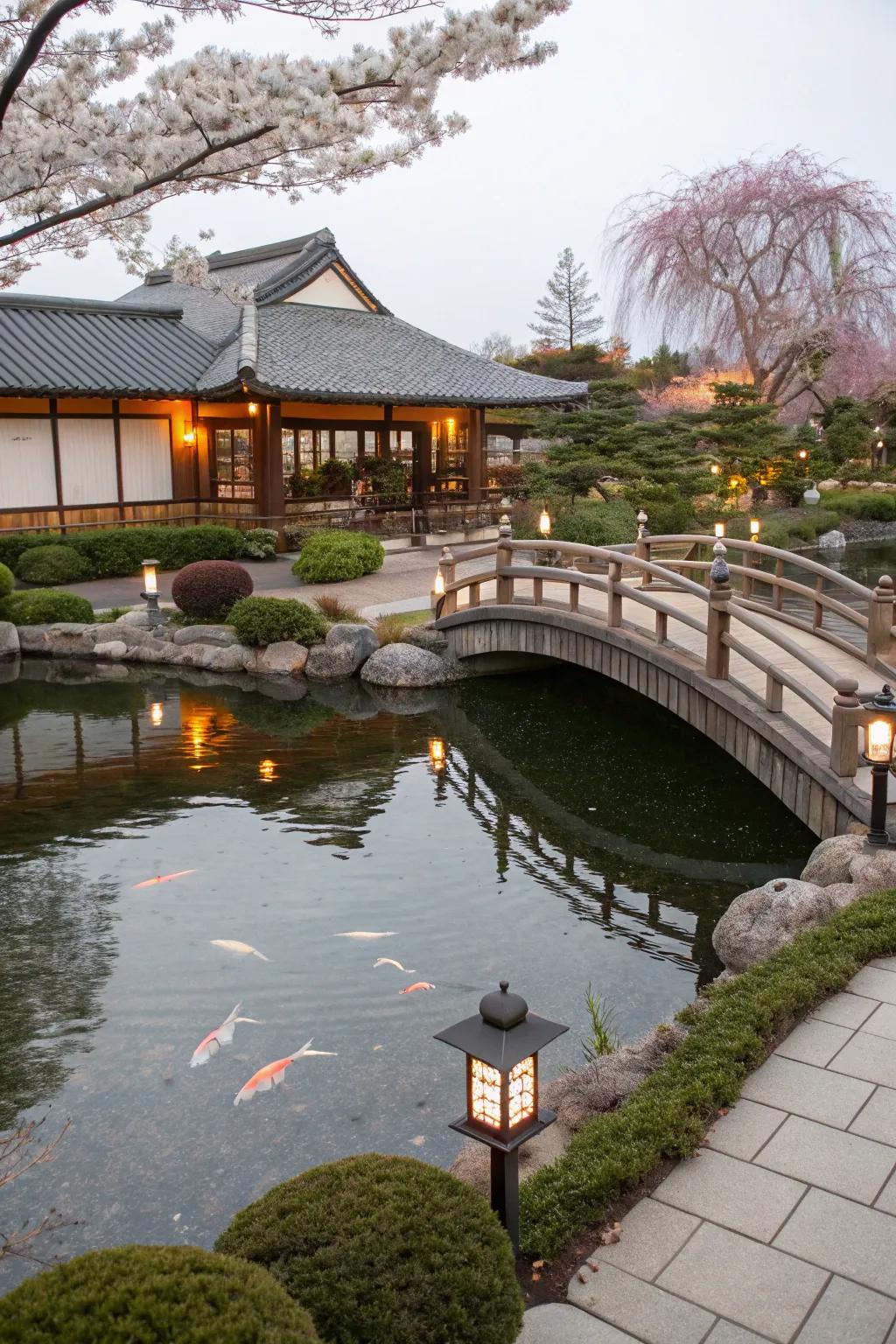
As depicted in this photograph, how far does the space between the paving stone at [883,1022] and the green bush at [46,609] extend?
1436cm

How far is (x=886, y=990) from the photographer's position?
5414 millimetres

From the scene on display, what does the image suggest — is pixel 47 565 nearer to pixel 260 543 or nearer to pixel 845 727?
pixel 260 543

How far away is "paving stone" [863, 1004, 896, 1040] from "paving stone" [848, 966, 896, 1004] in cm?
8

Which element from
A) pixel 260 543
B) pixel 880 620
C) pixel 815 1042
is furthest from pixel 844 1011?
pixel 260 543

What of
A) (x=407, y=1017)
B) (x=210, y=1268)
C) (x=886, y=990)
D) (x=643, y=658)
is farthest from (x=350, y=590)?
(x=210, y=1268)

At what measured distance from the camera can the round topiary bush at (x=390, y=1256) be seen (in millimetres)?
2889

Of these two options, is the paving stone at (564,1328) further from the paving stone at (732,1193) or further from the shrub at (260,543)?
the shrub at (260,543)

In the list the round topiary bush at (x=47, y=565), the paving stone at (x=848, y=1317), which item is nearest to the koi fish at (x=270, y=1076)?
the paving stone at (x=848, y=1317)

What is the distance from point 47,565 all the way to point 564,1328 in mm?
18445

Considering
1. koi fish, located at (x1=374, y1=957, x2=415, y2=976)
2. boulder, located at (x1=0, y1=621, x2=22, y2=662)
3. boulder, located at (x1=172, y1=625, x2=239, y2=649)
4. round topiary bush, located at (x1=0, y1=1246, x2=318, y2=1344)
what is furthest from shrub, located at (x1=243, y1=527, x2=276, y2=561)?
round topiary bush, located at (x1=0, y1=1246, x2=318, y2=1344)

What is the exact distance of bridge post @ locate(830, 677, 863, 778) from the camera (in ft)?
24.7

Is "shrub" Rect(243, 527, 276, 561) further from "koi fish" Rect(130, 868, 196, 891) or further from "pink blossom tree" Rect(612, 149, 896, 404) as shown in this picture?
"pink blossom tree" Rect(612, 149, 896, 404)

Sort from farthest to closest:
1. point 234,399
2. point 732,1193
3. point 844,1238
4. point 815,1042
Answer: point 234,399 → point 815,1042 → point 732,1193 → point 844,1238

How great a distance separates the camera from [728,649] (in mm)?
9727
